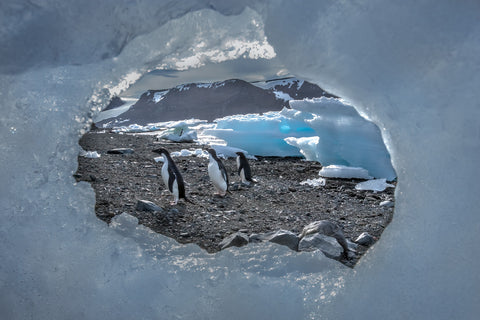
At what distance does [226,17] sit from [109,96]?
0.71 metres

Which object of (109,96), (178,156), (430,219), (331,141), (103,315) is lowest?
(178,156)

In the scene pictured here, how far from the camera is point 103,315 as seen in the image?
167 cm

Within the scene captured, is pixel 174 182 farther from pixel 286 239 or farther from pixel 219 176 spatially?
pixel 286 239

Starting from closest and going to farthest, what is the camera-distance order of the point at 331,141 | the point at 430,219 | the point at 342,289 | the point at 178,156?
the point at 430,219, the point at 342,289, the point at 331,141, the point at 178,156

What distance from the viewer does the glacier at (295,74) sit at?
4.92 feet

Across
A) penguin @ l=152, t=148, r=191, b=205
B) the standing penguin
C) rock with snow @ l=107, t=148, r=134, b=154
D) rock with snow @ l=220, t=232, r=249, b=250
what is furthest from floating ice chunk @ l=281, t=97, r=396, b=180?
rock with snow @ l=220, t=232, r=249, b=250

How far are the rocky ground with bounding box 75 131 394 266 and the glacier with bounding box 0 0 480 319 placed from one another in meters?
1.89

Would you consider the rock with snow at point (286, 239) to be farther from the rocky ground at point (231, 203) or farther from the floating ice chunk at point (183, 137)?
the floating ice chunk at point (183, 137)

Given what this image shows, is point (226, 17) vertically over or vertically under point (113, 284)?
over

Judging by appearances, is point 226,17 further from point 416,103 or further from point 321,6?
point 416,103

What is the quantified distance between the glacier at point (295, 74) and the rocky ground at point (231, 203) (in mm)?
1891

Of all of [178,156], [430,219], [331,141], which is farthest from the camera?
[178,156]

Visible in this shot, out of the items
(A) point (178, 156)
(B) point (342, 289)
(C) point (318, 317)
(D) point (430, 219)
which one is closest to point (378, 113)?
(D) point (430, 219)

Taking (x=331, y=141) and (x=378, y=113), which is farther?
(x=331, y=141)
